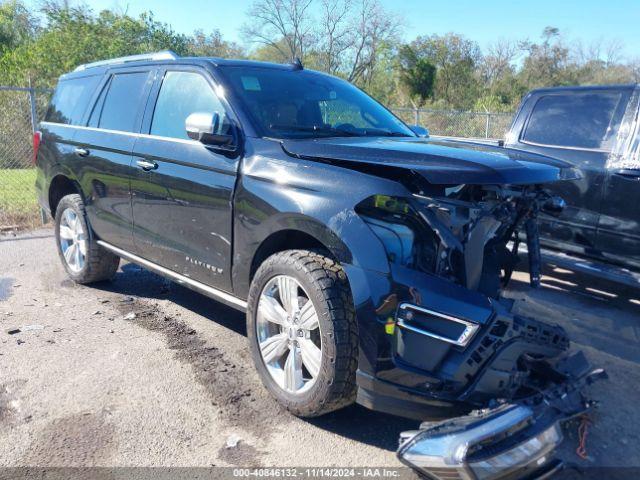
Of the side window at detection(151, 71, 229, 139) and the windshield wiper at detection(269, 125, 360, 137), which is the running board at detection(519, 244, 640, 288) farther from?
the side window at detection(151, 71, 229, 139)

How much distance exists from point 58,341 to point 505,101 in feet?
105

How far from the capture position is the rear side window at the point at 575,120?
5.26 metres

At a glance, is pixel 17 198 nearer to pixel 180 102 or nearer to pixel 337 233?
pixel 180 102

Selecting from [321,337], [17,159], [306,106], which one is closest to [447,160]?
[321,337]

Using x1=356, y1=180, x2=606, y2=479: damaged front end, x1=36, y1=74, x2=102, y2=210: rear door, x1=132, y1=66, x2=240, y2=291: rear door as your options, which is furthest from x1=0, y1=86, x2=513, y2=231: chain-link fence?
x1=356, y1=180, x2=606, y2=479: damaged front end

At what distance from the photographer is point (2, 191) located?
11.0 m

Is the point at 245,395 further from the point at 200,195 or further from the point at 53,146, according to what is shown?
the point at 53,146

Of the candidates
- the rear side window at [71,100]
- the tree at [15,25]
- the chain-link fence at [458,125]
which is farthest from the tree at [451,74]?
the rear side window at [71,100]

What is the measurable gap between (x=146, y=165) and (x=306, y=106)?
1.25 metres

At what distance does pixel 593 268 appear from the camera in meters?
5.05

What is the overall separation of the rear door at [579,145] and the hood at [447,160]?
90.9 inches

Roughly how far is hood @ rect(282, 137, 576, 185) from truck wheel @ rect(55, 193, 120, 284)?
9.14 ft

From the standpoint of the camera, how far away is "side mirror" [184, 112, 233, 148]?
3.46 metres

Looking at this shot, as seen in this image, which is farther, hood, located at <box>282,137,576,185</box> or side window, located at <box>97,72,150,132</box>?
side window, located at <box>97,72,150,132</box>
